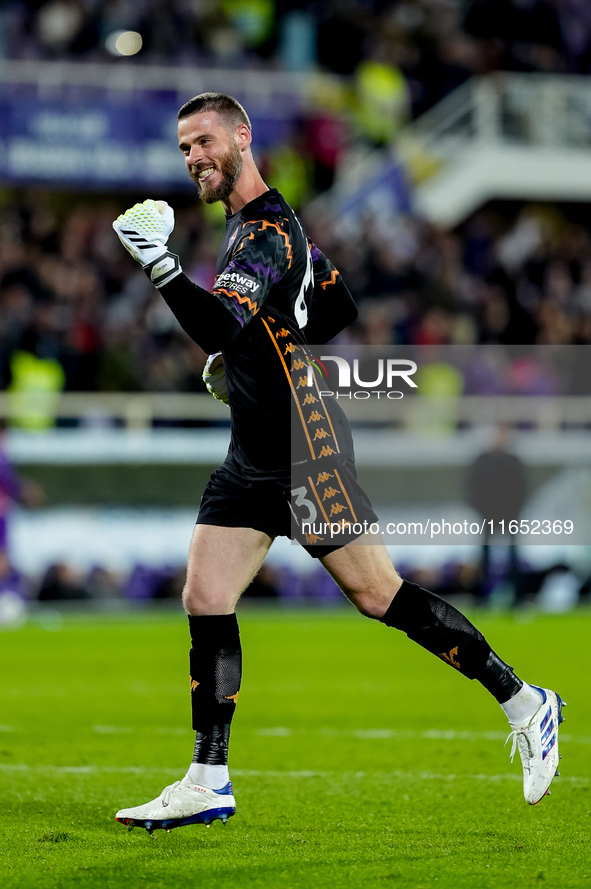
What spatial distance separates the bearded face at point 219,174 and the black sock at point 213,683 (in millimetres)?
1511

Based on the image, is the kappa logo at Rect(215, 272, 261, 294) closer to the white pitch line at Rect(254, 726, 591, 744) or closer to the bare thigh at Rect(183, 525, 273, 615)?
the bare thigh at Rect(183, 525, 273, 615)

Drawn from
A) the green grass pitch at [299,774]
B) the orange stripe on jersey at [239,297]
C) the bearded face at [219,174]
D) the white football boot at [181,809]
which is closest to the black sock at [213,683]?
the white football boot at [181,809]

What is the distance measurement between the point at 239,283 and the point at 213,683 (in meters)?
1.44

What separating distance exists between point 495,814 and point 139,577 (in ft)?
32.8

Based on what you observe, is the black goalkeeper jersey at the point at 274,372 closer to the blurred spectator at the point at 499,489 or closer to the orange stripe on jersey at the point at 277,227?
the orange stripe on jersey at the point at 277,227

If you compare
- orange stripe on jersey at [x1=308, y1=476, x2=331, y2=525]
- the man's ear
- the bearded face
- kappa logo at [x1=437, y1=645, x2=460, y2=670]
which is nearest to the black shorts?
orange stripe on jersey at [x1=308, y1=476, x2=331, y2=525]

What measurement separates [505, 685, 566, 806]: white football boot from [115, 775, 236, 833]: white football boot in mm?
1052

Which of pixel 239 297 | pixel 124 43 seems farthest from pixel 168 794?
pixel 124 43

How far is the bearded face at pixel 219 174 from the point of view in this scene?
15.8 feet

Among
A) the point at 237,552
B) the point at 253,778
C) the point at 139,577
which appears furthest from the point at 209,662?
the point at 139,577

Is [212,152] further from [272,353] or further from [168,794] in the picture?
[168,794]

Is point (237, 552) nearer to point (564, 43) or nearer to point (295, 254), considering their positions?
point (295, 254)

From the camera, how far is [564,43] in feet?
72.2

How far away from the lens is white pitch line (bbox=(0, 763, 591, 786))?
5914 mm
